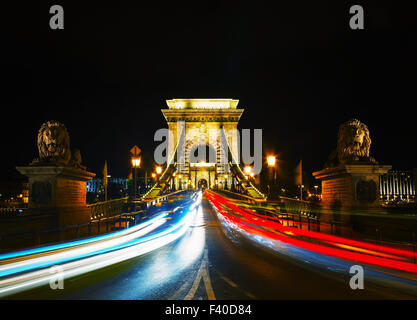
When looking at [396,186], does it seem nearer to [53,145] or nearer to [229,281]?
[53,145]

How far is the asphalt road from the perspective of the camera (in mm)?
6047

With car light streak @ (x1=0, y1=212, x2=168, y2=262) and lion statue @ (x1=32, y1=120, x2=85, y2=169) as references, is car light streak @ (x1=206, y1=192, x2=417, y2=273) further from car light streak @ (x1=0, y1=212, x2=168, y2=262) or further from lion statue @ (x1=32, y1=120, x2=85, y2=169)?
lion statue @ (x1=32, y1=120, x2=85, y2=169)

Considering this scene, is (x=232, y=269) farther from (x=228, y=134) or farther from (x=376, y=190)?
(x=228, y=134)

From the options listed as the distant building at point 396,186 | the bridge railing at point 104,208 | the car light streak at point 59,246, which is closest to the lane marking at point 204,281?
the car light streak at point 59,246

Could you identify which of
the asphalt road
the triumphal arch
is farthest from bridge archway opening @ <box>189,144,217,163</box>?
the asphalt road

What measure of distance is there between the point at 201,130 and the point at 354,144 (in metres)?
72.6

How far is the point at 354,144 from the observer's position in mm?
16500

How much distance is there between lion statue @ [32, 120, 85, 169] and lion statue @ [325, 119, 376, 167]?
43.4 ft

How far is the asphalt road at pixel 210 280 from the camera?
19.8 feet

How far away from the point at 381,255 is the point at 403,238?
3.88 m

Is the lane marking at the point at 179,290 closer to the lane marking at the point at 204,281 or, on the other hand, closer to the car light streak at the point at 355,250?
the lane marking at the point at 204,281
